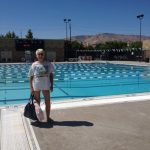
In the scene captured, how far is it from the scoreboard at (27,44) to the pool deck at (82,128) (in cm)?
3240

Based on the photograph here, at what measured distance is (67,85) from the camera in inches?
596

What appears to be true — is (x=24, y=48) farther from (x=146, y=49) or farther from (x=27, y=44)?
(x=146, y=49)

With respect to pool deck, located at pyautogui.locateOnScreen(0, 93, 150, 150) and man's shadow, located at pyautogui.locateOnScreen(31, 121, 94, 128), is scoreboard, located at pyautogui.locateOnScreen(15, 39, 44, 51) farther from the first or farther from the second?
man's shadow, located at pyautogui.locateOnScreen(31, 121, 94, 128)

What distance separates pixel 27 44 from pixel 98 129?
1380 inches

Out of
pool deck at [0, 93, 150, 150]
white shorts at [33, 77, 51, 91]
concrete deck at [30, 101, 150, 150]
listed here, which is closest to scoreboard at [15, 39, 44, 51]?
pool deck at [0, 93, 150, 150]

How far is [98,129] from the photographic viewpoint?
5328 millimetres

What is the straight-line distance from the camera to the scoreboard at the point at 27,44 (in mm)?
38906

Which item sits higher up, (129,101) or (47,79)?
(47,79)

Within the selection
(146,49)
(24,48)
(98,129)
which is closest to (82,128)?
(98,129)

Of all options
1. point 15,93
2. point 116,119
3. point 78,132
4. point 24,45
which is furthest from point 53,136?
point 24,45

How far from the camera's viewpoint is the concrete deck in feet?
14.8

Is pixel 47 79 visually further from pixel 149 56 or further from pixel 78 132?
pixel 149 56

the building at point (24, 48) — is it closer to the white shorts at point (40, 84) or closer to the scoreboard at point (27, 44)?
the scoreboard at point (27, 44)

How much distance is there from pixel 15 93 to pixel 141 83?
7.13m
